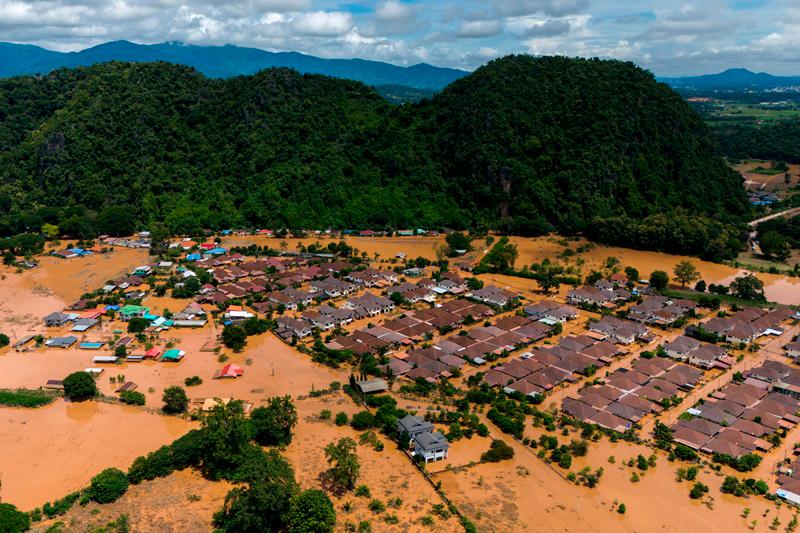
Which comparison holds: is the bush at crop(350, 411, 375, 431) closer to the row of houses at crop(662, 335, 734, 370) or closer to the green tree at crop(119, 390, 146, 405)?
the green tree at crop(119, 390, 146, 405)

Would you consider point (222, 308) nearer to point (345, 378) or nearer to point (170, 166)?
point (345, 378)

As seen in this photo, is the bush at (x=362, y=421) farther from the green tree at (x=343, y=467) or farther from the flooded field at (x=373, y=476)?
the green tree at (x=343, y=467)

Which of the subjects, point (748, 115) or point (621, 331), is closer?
point (621, 331)

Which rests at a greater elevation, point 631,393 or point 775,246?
point 775,246

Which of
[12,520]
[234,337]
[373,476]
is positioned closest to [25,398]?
[234,337]

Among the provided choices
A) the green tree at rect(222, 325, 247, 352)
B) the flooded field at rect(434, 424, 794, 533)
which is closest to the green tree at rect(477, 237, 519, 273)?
the green tree at rect(222, 325, 247, 352)

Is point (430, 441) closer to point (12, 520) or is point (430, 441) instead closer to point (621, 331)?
point (12, 520)

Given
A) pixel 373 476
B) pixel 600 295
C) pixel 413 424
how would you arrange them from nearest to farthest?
1. pixel 373 476
2. pixel 413 424
3. pixel 600 295
